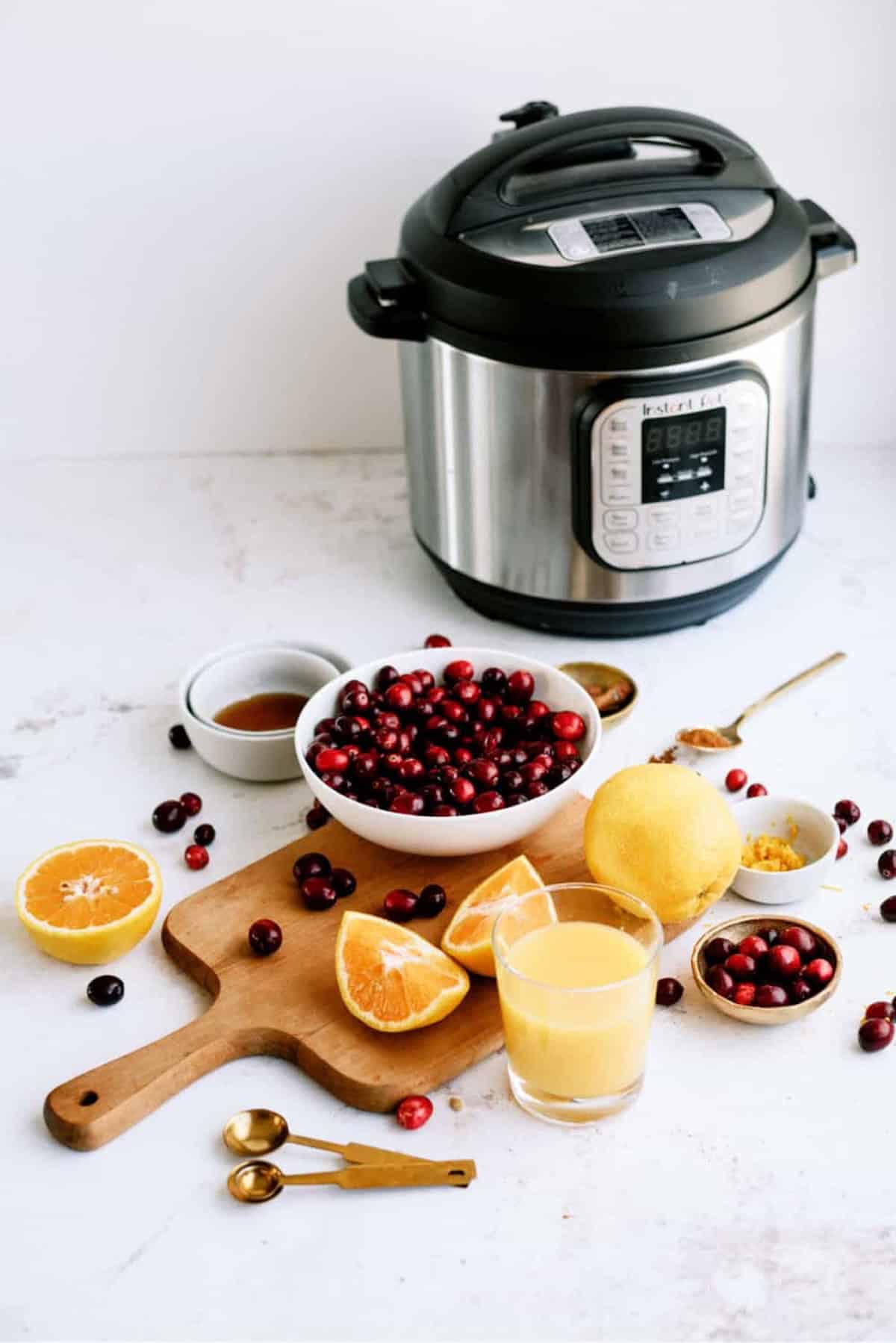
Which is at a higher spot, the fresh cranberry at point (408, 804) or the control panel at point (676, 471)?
the control panel at point (676, 471)

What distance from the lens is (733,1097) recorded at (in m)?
1.12

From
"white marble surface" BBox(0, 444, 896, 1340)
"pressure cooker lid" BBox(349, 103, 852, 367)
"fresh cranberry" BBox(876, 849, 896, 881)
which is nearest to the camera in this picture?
"white marble surface" BBox(0, 444, 896, 1340)

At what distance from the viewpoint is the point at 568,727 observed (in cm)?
138

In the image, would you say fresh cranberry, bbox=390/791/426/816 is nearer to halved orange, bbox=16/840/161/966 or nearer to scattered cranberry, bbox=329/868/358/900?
scattered cranberry, bbox=329/868/358/900

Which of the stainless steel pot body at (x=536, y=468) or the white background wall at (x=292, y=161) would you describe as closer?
the stainless steel pot body at (x=536, y=468)

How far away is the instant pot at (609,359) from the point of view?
1.44 m

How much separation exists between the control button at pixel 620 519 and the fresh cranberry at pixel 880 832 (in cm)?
38

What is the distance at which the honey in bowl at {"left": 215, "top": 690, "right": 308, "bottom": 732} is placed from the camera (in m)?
1.51

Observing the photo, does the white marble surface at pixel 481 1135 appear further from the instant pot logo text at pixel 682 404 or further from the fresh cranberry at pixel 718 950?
the instant pot logo text at pixel 682 404

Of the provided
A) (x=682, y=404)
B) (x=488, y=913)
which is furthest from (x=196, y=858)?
(x=682, y=404)

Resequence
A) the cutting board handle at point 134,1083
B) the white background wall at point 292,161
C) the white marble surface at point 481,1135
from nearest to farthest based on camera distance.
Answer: the white marble surface at point 481,1135, the cutting board handle at point 134,1083, the white background wall at point 292,161

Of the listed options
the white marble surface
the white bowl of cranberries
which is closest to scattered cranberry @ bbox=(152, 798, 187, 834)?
the white marble surface

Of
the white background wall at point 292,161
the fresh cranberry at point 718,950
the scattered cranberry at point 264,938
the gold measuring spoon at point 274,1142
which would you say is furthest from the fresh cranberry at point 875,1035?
the white background wall at point 292,161

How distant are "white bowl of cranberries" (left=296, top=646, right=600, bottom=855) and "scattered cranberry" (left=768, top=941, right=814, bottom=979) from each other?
0.23 m
